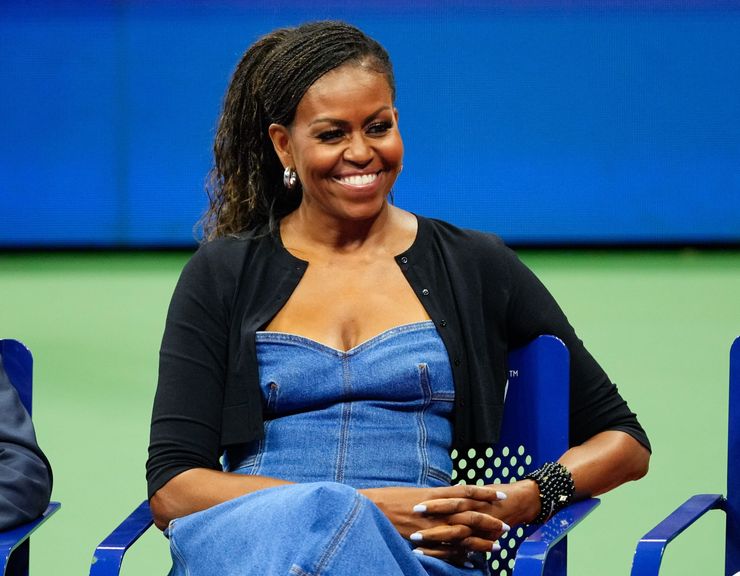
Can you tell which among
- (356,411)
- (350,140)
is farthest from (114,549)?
(350,140)

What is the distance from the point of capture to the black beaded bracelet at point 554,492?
2639 mm

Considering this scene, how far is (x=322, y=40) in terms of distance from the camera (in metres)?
2.84

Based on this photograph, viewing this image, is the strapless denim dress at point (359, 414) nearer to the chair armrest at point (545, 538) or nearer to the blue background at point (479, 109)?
the chair armrest at point (545, 538)

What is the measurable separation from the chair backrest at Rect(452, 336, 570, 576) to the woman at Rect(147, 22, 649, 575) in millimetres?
43

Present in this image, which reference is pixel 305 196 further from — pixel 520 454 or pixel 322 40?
pixel 520 454

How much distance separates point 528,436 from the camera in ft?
9.25

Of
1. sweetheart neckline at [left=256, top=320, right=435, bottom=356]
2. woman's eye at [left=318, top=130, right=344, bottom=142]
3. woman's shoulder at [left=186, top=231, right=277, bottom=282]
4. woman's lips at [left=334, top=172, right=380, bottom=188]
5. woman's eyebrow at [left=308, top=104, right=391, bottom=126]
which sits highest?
woman's eyebrow at [left=308, top=104, right=391, bottom=126]

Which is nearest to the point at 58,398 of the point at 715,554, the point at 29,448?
the point at 715,554

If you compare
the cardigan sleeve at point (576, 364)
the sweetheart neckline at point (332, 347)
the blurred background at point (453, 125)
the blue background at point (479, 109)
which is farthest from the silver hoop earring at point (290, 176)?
the blue background at point (479, 109)

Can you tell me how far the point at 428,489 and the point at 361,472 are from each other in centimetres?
15

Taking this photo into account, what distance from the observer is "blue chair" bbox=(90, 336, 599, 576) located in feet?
9.06

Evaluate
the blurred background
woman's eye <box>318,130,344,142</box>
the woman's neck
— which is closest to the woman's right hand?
the woman's neck

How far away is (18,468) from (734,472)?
1.29 m

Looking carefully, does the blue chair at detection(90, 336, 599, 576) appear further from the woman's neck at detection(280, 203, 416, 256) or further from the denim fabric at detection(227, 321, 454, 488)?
the woman's neck at detection(280, 203, 416, 256)
